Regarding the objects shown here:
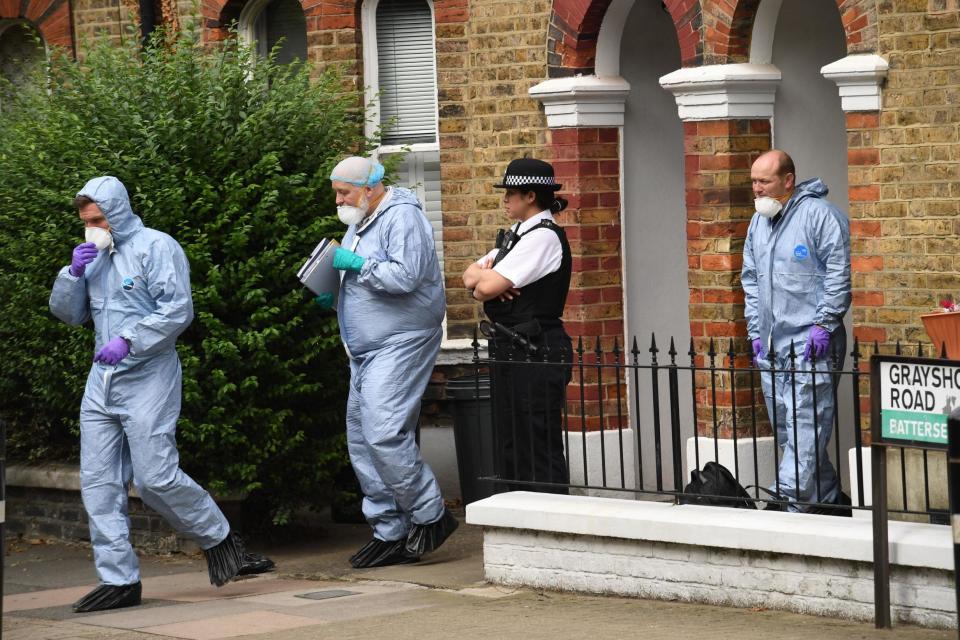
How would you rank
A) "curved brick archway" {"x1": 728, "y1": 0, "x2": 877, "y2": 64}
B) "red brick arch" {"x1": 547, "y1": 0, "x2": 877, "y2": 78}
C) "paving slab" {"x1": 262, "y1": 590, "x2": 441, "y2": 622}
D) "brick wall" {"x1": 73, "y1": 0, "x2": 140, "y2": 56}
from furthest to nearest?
1. "brick wall" {"x1": 73, "y1": 0, "x2": 140, "y2": 56}
2. "curved brick archway" {"x1": 728, "y1": 0, "x2": 877, "y2": 64}
3. "red brick arch" {"x1": 547, "y1": 0, "x2": 877, "y2": 78}
4. "paving slab" {"x1": 262, "y1": 590, "x2": 441, "y2": 622}

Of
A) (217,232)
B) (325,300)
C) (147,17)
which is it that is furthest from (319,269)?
(147,17)

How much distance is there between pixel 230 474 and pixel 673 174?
342cm

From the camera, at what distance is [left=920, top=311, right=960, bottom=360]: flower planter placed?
757cm

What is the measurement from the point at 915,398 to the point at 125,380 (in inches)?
142

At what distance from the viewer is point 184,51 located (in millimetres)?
10086

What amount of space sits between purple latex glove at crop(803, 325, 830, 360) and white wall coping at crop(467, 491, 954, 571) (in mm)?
1211

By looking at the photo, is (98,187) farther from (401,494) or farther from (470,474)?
(470,474)

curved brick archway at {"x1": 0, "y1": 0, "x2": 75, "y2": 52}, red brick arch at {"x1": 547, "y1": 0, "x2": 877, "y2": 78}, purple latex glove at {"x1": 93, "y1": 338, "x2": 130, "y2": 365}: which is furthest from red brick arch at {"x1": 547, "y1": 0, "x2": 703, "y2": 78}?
curved brick archway at {"x1": 0, "y1": 0, "x2": 75, "y2": 52}

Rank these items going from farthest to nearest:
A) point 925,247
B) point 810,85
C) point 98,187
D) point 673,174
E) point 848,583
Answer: point 673,174 → point 810,85 → point 925,247 → point 98,187 → point 848,583

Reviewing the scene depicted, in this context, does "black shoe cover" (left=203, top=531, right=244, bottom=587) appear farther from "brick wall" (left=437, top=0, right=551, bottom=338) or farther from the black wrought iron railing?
"brick wall" (left=437, top=0, right=551, bottom=338)

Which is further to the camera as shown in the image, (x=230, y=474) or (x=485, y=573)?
(x=230, y=474)

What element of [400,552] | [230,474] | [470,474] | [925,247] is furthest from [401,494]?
[925,247]

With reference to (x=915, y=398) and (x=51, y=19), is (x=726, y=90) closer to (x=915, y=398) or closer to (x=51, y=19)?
(x=915, y=398)

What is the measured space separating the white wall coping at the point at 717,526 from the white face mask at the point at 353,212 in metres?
1.52
